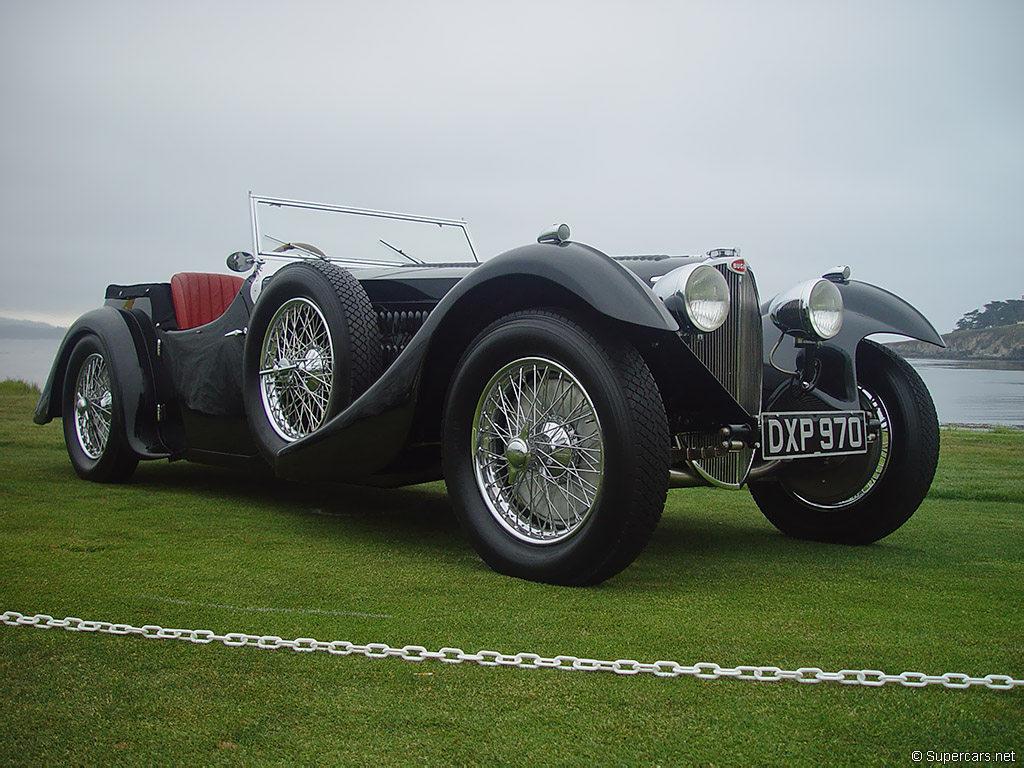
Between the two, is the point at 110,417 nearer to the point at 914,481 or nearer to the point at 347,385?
the point at 347,385

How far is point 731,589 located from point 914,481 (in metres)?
1.25

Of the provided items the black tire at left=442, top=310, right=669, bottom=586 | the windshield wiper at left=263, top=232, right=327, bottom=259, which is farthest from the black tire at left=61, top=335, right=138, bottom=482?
the black tire at left=442, top=310, right=669, bottom=586

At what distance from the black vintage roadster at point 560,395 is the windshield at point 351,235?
340 mm

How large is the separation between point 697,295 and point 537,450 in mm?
771

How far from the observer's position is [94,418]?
5641mm

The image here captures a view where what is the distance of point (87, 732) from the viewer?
1754 mm

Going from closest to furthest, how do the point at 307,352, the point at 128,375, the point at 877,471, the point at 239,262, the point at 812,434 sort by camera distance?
the point at 812,434 < the point at 877,471 < the point at 307,352 < the point at 239,262 < the point at 128,375

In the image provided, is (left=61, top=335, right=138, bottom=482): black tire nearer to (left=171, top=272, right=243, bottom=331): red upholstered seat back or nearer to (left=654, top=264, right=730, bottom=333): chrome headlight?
(left=171, top=272, right=243, bottom=331): red upholstered seat back

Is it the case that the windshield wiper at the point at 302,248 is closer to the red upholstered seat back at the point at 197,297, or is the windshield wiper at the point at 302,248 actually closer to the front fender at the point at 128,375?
the red upholstered seat back at the point at 197,297

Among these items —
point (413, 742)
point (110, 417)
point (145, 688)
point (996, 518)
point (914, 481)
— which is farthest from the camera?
point (110, 417)

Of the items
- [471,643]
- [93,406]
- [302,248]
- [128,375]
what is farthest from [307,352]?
[93,406]

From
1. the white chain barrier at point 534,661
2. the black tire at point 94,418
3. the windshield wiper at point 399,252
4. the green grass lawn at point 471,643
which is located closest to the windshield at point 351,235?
the windshield wiper at point 399,252

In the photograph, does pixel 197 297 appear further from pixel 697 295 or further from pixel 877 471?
pixel 877 471

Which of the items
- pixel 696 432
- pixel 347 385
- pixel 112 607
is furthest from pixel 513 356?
pixel 112 607
